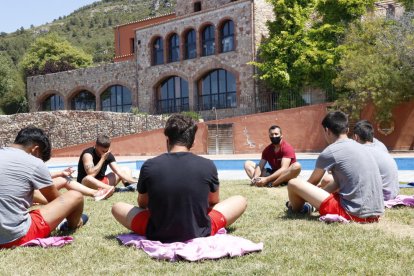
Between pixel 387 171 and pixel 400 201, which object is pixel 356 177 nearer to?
pixel 387 171

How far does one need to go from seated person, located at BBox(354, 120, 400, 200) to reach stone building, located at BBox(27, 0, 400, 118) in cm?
1837

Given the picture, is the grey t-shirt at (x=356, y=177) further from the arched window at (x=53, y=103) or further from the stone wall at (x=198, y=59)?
the arched window at (x=53, y=103)

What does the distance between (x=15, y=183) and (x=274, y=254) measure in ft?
7.55

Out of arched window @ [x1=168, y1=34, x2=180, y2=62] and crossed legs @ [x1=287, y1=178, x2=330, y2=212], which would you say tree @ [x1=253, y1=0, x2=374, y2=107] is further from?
crossed legs @ [x1=287, y1=178, x2=330, y2=212]

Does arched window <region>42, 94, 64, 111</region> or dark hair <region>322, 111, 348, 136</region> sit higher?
arched window <region>42, 94, 64, 111</region>

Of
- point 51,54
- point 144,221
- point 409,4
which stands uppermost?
point 51,54

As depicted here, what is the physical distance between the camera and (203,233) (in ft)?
14.1

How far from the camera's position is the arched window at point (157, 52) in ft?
101

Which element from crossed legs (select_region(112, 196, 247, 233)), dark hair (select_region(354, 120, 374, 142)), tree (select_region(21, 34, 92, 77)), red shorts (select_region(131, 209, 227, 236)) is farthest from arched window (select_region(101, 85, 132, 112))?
red shorts (select_region(131, 209, 227, 236))

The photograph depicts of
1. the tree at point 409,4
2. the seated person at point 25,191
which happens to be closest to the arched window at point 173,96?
the tree at point 409,4

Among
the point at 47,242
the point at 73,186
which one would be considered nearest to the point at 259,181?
the point at 73,186

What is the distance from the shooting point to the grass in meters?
3.57

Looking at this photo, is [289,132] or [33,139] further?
[289,132]

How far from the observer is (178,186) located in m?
4.08
